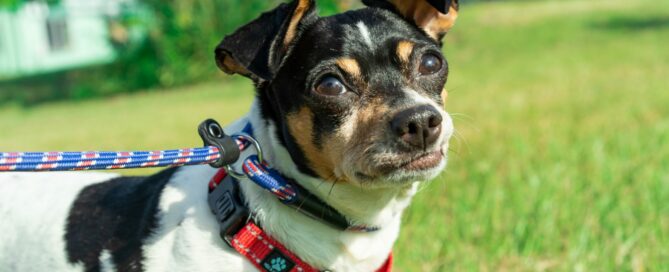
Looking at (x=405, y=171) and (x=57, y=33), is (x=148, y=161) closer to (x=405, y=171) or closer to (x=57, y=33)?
(x=405, y=171)

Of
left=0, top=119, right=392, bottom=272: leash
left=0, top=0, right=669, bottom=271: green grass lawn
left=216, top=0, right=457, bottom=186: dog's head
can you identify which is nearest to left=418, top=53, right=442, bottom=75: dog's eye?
left=216, top=0, right=457, bottom=186: dog's head

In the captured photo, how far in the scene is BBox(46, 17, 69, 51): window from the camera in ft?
106

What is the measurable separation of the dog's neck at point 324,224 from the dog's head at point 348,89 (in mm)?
53

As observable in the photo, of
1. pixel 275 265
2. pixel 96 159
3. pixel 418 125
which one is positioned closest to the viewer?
pixel 96 159

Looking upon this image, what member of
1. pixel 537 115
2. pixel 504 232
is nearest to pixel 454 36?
pixel 537 115

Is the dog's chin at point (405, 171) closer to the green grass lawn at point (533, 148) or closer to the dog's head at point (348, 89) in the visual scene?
the dog's head at point (348, 89)

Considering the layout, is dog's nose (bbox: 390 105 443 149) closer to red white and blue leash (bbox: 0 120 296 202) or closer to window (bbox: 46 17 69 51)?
red white and blue leash (bbox: 0 120 296 202)

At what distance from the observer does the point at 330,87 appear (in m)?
2.72

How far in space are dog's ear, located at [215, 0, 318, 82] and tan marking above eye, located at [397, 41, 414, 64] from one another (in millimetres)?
423

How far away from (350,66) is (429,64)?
348 mm

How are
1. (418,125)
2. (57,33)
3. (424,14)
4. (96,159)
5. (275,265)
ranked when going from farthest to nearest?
(57,33) → (424,14) → (275,265) → (418,125) → (96,159)

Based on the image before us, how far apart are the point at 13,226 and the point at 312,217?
1280 millimetres

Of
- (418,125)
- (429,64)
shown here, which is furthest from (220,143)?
(429,64)

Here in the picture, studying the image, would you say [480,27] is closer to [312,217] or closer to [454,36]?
[454,36]
